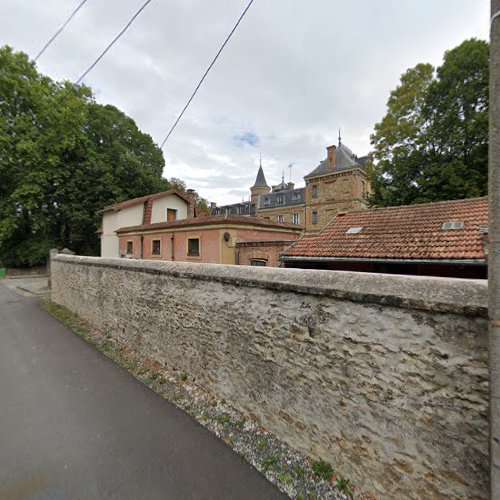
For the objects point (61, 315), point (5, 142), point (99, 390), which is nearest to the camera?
point (99, 390)

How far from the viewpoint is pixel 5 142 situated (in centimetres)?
1889

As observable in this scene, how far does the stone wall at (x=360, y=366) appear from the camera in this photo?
1940mm

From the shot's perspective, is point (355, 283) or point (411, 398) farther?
point (355, 283)

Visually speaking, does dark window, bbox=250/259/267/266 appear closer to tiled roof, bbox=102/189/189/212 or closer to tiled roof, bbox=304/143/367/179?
tiled roof, bbox=102/189/189/212

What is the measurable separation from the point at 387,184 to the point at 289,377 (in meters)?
16.7

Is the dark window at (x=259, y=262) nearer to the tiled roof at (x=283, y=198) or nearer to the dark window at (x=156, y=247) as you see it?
the dark window at (x=156, y=247)

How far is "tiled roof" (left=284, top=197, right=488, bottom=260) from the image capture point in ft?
23.5

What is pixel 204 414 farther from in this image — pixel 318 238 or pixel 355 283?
pixel 318 238

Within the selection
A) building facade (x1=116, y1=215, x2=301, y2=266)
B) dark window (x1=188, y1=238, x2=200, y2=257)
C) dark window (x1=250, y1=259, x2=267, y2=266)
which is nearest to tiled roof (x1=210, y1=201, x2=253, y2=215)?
building facade (x1=116, y1=215, x2=301, y2=266)

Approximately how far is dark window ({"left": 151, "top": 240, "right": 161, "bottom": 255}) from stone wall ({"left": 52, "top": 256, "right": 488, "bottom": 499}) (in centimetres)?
1344

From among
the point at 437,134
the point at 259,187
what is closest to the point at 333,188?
the point at 437,134

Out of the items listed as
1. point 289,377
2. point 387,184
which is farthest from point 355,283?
point 387,184

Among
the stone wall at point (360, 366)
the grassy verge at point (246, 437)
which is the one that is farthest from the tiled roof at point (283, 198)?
the stone wall at point (360, 366)

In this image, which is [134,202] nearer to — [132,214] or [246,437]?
[132,214]
